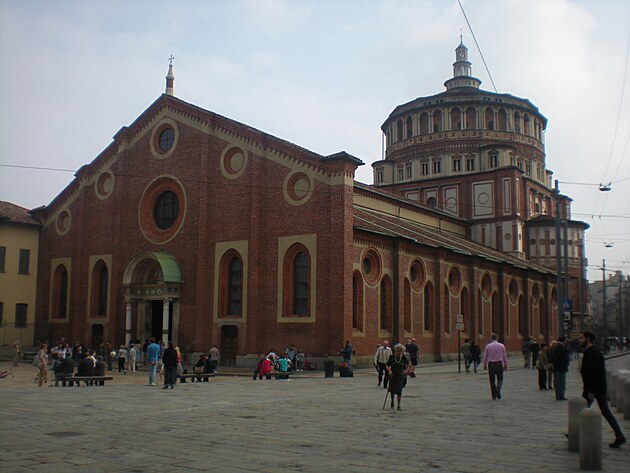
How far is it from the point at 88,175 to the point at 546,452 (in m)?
36.7

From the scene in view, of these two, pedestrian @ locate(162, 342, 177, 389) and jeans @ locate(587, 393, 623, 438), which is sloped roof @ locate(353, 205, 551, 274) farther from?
jeans @ locate(587, 393, 623, 438)

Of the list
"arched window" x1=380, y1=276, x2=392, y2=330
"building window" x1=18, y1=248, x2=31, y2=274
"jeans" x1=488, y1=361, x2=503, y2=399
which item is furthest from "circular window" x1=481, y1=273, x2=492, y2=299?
"building window" x1=18, y1=248, x2=31, y2=274

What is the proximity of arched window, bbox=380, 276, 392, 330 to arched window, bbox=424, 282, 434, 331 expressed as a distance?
4.46m

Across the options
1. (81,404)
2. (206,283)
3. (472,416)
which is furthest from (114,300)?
(472,416)

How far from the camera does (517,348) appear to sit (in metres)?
48.7

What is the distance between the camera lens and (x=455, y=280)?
133ft

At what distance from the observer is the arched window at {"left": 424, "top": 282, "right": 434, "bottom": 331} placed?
37.6 m

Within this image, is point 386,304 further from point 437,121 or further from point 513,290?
point 437,121

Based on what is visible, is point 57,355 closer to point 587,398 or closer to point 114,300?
point 114,300

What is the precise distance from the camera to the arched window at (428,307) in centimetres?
3763

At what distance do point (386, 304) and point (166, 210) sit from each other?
13.6 meters

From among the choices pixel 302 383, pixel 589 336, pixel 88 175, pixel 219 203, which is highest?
pixel 88 175

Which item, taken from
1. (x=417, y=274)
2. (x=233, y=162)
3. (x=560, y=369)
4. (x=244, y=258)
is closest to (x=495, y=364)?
(x=560, y=369)

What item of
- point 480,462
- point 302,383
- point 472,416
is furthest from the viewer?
point 302,383
